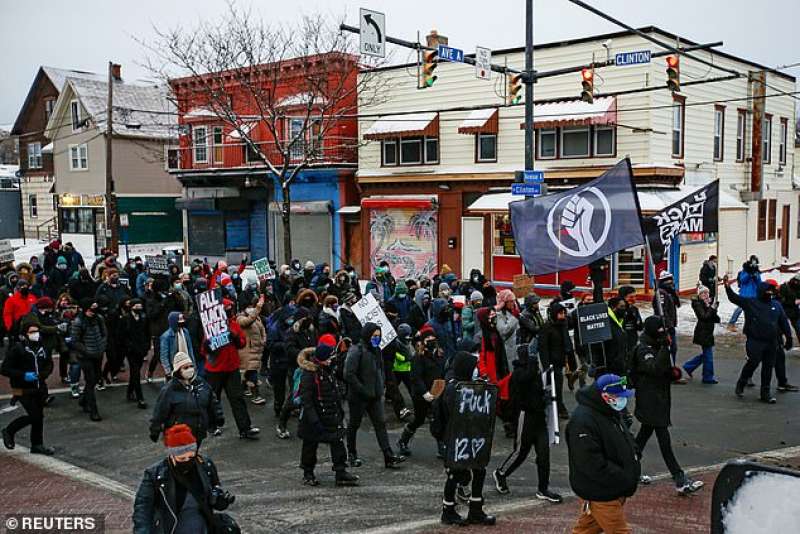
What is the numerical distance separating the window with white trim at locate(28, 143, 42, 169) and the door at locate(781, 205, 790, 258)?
1708 inches

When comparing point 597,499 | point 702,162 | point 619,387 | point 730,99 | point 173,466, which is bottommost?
point 597,499

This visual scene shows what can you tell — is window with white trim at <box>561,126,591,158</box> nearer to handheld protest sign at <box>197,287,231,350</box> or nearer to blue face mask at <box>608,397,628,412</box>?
handheld protest sign at <box>197,287,231,350</box>

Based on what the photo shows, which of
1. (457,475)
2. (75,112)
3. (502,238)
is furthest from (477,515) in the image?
(75,112)

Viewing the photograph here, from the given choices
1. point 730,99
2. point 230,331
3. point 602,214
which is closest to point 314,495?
point 230,331

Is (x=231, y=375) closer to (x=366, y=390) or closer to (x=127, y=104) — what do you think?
(x=366, y=390)

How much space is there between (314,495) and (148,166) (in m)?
38.4

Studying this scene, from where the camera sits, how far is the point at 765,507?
222 cm

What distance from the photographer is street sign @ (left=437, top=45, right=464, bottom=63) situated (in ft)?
48.1

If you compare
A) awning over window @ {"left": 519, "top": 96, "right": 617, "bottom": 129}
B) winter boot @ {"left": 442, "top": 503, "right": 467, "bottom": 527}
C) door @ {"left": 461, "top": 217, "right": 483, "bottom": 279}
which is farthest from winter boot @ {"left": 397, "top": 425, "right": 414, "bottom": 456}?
door @ {"left": 461, "top": 217, "right": 483, "bottom": 279}

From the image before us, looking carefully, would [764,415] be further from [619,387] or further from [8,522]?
[8,522]

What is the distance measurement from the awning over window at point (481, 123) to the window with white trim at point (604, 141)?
10.6ft

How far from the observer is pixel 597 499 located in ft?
18.3

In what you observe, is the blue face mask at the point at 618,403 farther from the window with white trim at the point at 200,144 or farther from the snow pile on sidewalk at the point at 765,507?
the window with white trim at the point at 200,144

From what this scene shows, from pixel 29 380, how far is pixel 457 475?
217 inches
